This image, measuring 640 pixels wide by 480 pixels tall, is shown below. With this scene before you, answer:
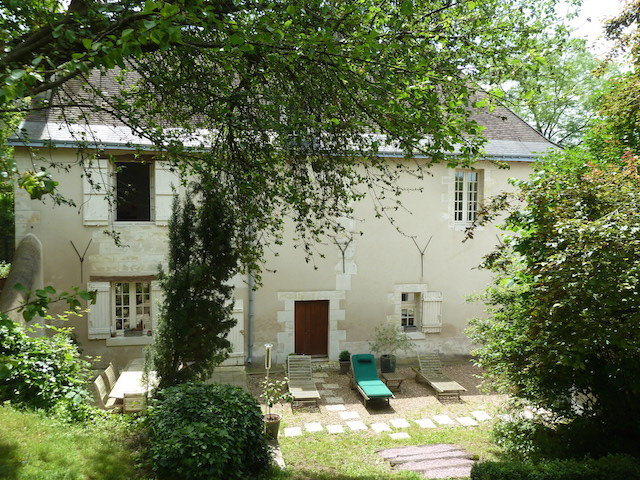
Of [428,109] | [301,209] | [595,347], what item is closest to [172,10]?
[428,109]

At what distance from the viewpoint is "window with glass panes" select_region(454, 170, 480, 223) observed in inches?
516

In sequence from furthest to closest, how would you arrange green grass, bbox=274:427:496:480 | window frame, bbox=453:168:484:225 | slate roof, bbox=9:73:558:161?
window frame, bbox=453:168:484:225
slate roof, bbox=9:73:558:161
green grass, bbox=274:427:496:480

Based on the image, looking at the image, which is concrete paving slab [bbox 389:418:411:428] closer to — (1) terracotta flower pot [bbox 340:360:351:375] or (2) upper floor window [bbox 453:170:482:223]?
(1) terracotta flower pot [bbox 340:360:351:375]

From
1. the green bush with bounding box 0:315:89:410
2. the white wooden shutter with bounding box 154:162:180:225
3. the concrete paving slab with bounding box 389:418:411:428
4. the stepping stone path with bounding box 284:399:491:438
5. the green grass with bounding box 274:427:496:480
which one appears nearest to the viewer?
the green bush with bounding box 0:315:89:410

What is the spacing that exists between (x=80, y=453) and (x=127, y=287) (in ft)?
22.2

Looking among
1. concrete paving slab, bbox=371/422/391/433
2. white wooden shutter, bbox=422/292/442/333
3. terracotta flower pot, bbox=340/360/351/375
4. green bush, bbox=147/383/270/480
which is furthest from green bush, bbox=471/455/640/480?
white wooden shutter, bbox=422/292/442/333

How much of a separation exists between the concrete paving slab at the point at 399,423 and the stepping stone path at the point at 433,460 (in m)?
1.09

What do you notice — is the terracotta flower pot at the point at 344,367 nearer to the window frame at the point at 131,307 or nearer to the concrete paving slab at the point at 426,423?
the concrete paving slab at the point at 426,423

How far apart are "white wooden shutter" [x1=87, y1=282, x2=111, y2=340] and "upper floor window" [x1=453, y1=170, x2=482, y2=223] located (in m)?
9.07

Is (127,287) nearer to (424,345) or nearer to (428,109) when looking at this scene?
(424,345)

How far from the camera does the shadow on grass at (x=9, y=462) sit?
168 inches

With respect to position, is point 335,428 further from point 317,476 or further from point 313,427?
point 317,476

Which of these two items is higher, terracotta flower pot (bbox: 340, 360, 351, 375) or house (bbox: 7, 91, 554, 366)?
house (bbox: 7, 91, 554, 366)

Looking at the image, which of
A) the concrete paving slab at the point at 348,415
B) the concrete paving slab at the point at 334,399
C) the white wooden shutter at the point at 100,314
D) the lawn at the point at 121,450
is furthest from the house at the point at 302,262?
the lawn at the point at 121,450
